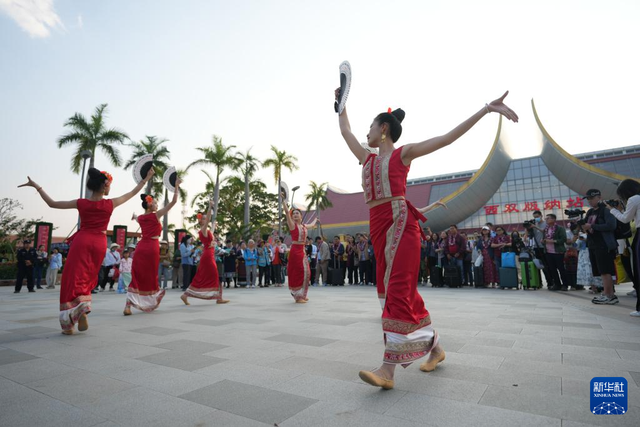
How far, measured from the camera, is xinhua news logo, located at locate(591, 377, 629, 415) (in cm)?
181

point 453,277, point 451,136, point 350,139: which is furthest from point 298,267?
point 453,277

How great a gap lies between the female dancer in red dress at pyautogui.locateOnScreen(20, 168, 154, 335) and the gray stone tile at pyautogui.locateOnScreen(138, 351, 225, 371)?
181 centimetres

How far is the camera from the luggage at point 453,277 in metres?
11.2

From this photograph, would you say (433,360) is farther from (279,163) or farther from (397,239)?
(279,163)

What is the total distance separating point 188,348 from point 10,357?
1.42m

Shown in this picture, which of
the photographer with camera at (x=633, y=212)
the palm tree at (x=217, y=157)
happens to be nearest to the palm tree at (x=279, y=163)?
the palm tree at (x=217, y=157)

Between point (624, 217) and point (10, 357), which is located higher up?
point (624, 217)

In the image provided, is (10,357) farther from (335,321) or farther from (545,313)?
(545,313)

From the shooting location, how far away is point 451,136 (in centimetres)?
245

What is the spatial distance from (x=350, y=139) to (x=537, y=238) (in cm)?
884

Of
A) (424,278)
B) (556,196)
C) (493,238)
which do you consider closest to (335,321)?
(493,238)

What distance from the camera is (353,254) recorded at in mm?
14344

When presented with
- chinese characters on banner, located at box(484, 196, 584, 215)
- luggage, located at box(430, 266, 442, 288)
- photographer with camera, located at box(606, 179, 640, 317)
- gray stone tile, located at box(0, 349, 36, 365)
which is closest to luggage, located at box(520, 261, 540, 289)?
luggage, located at box(430, 266, 442, 288)

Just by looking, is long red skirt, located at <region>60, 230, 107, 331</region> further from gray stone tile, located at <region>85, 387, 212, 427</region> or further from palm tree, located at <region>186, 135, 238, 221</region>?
palm tree, located at <region>186, 135, 238, 221</region>
